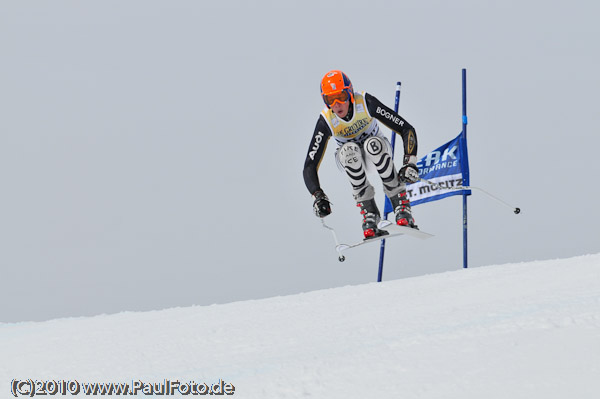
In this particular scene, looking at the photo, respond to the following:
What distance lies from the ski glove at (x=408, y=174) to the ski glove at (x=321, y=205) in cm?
95

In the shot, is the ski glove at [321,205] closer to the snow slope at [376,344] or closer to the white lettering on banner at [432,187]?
the snow slope at [376,344]

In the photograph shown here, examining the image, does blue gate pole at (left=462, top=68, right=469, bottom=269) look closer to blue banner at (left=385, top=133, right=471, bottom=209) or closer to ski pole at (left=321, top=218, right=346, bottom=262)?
blue banner at (left=385, top=133, right=471, bottom=209)

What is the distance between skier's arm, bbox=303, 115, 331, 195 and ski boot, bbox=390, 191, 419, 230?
1055 mm

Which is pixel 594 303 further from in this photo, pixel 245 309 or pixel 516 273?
pixel 245 309

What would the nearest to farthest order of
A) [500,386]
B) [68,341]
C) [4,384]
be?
[500,386] → [4,384] → [68,341]

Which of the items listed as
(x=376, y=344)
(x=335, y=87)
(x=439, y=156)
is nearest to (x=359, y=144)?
(x=335, y=87)

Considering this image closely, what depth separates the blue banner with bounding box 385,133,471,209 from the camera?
12.0m

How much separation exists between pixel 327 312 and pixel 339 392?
9.86ft

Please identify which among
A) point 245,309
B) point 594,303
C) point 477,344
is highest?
point 245,309

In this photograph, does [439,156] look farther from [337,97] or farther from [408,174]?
[337,97]

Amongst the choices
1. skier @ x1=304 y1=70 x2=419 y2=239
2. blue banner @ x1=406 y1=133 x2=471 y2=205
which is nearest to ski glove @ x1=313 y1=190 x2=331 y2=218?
skier @ x1=304 y1=70 x2=419 y2=239

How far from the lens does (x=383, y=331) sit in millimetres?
5258

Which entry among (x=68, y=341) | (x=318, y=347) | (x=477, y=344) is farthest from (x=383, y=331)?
(x=68, y=341)

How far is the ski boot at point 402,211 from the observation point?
827 cm
